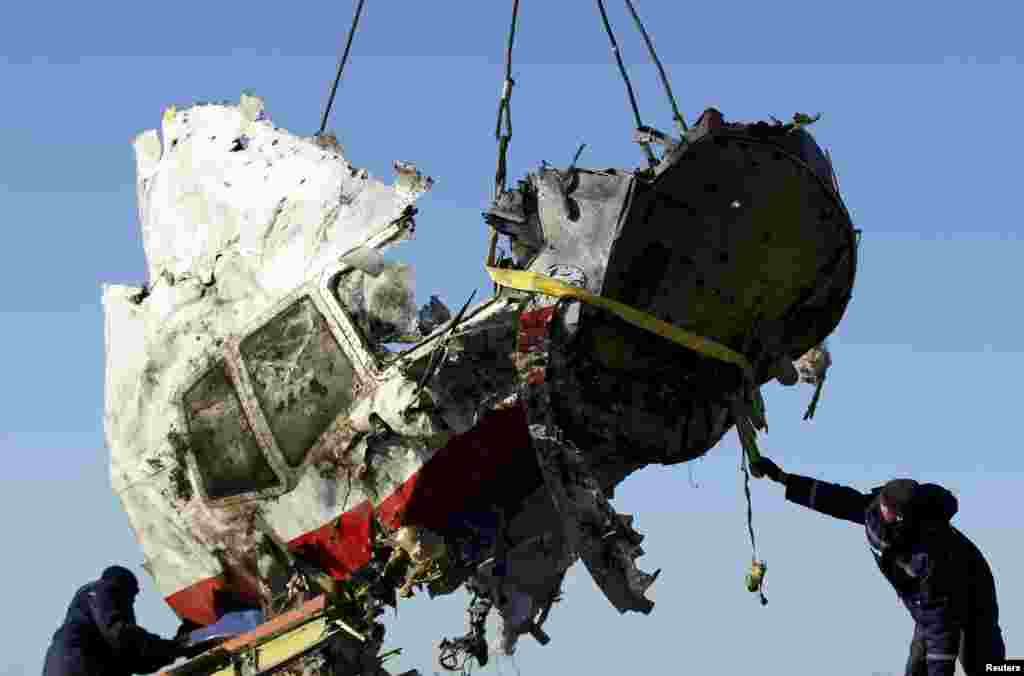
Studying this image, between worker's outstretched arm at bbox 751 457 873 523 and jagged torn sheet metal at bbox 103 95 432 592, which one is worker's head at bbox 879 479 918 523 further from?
jagged torn sheet metal at bbox 103 95 432 592

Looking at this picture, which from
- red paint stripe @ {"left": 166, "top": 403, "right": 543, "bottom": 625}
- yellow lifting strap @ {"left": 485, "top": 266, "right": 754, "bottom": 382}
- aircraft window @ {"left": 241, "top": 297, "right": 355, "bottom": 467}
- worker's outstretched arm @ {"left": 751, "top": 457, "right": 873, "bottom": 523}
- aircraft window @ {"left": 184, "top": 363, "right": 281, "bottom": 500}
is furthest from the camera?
aircraft window @ {"left": 184, "top": 363, "right": 281, "bottom": 500}

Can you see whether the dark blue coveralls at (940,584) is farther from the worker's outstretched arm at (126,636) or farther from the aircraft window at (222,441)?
the worker's outstretched arm at (126,636)

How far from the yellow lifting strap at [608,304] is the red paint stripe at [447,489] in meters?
0.98

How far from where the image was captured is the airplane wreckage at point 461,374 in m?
15.7

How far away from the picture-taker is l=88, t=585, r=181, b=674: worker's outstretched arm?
1670 cm

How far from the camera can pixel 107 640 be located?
658 inches

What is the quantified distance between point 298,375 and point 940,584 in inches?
210

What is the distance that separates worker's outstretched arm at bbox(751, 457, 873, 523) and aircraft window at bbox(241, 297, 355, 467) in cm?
346

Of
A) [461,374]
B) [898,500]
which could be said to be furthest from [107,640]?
[898,500]

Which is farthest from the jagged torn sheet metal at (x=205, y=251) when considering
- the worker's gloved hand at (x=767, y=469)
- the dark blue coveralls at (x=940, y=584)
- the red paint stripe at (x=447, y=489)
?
the dark blue coveralls at (x=940, y=584)

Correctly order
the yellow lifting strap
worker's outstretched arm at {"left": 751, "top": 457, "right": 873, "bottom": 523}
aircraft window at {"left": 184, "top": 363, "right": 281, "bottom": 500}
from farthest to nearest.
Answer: aircraft window at {"left": 184, "top": 363, "right": 281, "bottom": 500}
the yellow lifting strap
worker's outstretched arm at {"left": 751, "top": 457, "right": 873, "bottom": 523}

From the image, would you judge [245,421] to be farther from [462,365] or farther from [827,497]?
[827,497]

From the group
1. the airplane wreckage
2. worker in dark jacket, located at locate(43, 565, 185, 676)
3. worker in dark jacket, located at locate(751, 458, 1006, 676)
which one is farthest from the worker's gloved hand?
worker in dark jacket, located at locate(43, 565, 185, 676)

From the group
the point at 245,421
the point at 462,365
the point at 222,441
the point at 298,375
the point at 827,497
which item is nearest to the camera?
the point at 827,497
